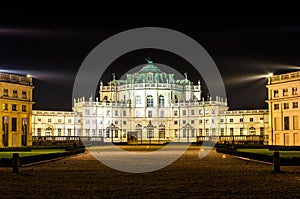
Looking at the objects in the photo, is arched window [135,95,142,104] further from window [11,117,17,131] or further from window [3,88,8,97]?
window [3,88,8,97]

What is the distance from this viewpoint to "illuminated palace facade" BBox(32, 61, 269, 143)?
415ft

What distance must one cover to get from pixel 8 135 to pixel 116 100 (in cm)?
7995

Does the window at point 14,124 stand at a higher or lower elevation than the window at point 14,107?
lower

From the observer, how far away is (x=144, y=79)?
489 feet

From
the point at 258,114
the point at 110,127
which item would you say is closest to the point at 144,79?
the point at 110,127

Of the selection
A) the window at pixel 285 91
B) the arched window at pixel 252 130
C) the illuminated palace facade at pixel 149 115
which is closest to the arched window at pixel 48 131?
the illuminated palace facade at pixel 149 115

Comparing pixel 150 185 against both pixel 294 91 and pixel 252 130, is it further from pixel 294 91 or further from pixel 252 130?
pixel 252 130

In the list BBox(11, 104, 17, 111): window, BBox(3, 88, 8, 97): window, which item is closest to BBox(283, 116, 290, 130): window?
BBox(11, 104, 17, 111): window

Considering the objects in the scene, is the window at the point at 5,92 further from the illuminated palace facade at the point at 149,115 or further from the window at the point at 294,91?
the illuminated palace facade at the point at 149,115

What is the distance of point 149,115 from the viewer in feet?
477

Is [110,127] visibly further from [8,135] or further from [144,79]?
[8,135]

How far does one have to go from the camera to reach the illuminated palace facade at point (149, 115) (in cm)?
12644

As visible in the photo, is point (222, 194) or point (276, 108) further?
point (276, 108)

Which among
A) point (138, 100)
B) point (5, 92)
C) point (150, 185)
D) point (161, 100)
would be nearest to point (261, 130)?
point (161, 100)
